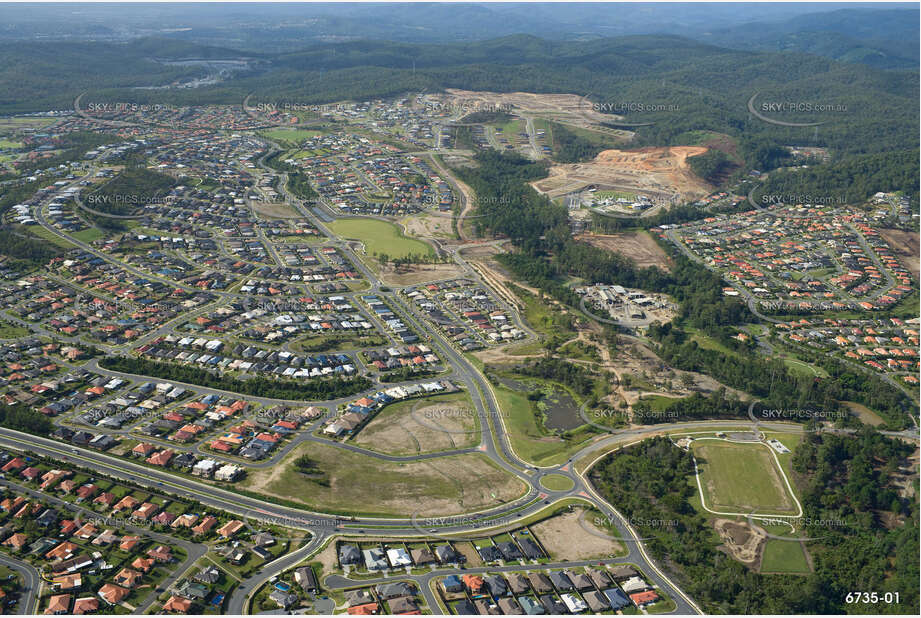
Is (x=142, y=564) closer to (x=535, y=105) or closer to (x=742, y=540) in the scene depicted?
(x=742, y=540)

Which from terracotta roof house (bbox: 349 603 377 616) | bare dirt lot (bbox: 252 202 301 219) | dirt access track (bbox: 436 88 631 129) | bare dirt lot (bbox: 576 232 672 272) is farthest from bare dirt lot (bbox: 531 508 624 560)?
dirt access track (bbox: 436 88 631 129)

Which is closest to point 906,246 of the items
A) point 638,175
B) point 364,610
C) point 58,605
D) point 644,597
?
point 638,175

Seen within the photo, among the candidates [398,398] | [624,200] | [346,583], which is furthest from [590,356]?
[624,200]

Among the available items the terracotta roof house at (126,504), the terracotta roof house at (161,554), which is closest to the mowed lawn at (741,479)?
the terracotta roof house at (161,554)

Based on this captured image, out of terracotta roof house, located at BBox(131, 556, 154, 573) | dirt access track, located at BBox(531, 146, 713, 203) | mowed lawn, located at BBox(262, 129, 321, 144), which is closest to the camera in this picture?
terracotta roof house, located at BBox(131, 556, 154, 573)

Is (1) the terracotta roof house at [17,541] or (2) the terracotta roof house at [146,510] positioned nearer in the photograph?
(1) the terracotta roof house at [17,541]

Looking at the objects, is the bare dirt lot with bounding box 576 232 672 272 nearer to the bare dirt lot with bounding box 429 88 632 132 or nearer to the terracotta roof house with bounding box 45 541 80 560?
the bare dirt lot with bounding box 429 88 632 132

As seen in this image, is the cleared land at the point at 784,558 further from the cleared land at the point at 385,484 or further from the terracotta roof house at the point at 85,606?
the terracotta roof house at the point at 85,606
